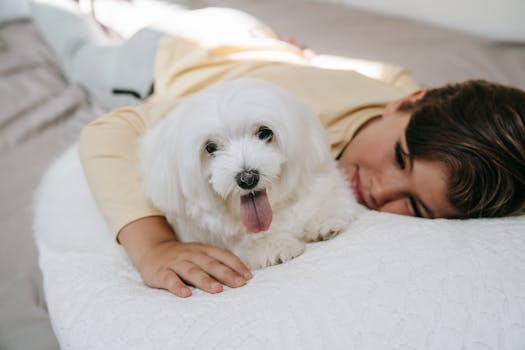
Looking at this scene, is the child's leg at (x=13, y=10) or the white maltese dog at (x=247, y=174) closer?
the white maltese dog at (x=247, y=174)

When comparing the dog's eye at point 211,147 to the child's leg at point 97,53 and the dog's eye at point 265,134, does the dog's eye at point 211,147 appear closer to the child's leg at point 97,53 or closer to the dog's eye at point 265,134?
the dog's eye at point 265,134

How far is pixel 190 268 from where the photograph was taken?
0.82m

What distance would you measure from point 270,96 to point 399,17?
1.47m

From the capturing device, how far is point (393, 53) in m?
1.74

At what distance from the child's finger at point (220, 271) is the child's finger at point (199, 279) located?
0.01 metres

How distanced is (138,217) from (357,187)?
0.55m

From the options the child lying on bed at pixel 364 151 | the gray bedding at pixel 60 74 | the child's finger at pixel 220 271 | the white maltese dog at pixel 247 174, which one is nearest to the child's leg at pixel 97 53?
the gray bedding at pixel 60 74

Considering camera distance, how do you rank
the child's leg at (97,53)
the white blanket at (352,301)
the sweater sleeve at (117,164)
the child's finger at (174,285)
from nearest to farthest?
the white blanket at (352,301) < the child's finger at (174,285) < the sweater sleeve at (117,164) < the child's leg at (97,53)

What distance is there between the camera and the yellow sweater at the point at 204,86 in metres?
1.04

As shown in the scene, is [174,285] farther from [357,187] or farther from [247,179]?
[357,187]

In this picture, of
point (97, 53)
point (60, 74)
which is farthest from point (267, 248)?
point (60, 74)

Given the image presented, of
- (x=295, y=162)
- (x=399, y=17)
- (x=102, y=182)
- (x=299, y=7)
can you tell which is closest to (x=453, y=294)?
(x=295, y=162)

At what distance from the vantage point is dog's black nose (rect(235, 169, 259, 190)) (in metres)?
0.83

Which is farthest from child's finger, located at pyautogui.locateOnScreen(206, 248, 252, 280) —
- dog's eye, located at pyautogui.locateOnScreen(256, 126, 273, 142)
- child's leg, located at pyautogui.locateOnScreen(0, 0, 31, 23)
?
child's leg, located at pyautogui.locateOnScreen(0, 0, 31, 23)
